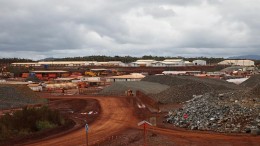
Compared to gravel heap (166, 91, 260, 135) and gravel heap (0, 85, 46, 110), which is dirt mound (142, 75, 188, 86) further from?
gravel heap (166, 91, 260, 135)

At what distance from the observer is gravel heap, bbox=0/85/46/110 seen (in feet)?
165

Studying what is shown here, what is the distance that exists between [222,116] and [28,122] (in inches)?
673

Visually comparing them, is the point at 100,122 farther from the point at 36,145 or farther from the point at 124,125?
the point at 36,145

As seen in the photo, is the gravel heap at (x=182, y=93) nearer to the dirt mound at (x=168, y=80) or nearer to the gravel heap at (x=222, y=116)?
the gravel heap at (x=222, y=116)

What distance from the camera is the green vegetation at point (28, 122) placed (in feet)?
95.1

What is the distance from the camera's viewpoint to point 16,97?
5331 centimetres

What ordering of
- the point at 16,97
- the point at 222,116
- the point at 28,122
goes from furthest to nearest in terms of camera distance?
1. the point at 16,97
2. the point at 222,116
3. the point at 28,122

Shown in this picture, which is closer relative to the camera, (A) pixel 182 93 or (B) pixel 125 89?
(A) pixel 182 93

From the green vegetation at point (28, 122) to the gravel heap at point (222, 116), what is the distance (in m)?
11.5

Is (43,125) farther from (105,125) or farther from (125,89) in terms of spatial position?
(125,89)

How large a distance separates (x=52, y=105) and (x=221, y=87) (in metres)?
28.9

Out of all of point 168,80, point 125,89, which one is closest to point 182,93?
point 125,89

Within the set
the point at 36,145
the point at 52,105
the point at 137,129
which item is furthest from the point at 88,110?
the point at 36,145

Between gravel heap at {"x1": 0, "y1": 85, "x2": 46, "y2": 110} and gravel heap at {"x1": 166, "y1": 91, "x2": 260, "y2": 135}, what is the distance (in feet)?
76.9
